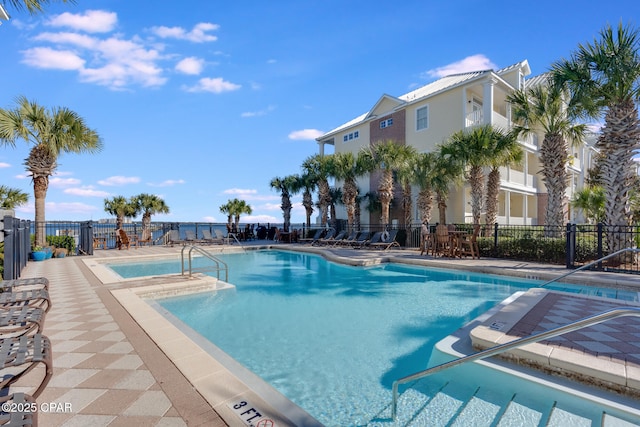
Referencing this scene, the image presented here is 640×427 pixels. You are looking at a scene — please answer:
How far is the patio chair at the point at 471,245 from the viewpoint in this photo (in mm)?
12312

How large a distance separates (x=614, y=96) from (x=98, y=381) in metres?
14.3

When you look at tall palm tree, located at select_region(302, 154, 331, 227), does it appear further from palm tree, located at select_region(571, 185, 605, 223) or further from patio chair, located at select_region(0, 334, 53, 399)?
patio chair, located at select_region(0, 334, 53, 399)

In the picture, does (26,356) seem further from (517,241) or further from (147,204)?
(147,204)

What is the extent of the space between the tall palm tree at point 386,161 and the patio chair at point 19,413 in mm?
16837

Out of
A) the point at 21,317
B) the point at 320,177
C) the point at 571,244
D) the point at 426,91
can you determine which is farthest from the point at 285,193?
the point at 21,317

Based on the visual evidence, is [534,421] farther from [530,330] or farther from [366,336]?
[366,336]

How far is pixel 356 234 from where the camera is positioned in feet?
59.7

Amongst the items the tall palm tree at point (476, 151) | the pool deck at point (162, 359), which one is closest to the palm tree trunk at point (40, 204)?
the pool deck at point (162, 359)

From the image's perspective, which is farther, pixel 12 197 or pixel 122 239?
pixel 12 197

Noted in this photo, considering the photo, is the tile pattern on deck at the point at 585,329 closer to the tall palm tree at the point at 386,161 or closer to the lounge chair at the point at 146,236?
the tall palm tree at the point at 386,161

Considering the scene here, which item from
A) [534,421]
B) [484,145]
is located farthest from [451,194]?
[534,421]

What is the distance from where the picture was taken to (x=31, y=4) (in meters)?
6.11

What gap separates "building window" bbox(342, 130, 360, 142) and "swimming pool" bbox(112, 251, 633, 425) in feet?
55.6

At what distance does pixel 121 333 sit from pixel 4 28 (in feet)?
20.5
